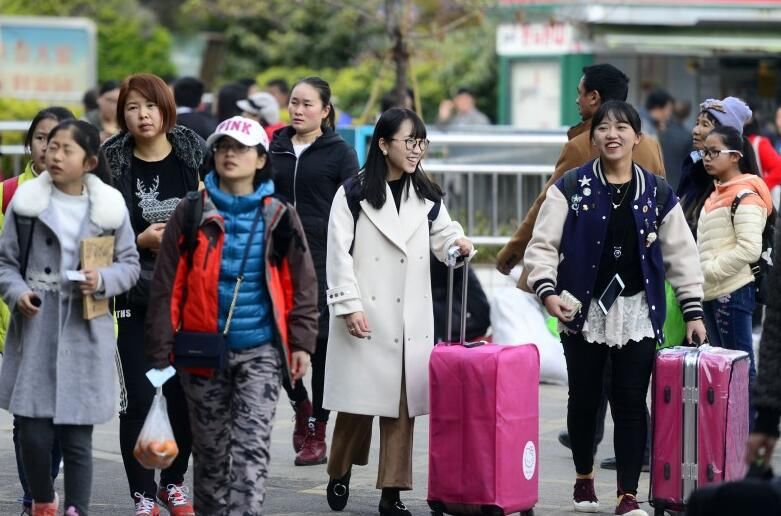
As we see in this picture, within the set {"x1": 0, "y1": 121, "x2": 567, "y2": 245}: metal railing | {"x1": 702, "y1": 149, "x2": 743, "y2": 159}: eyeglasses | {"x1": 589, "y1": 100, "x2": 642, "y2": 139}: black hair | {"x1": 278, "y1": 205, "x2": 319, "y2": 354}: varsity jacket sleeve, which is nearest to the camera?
{"x1": 278, "y1": 205, "x2": 319, "y2": 354}: varsity jacket sleeve

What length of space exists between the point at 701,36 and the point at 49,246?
17.7 meters

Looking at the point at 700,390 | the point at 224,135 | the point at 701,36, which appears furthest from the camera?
the point at 701,36

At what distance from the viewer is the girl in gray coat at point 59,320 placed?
19.7 ft

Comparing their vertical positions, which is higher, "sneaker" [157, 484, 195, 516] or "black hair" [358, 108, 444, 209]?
"black hair" [358, 108, 444, 209]

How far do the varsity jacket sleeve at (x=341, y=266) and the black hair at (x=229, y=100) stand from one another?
5414 millimetres

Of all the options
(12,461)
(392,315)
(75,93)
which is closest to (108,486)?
(12,461)

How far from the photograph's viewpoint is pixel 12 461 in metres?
8.35

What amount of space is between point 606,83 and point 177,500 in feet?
9.48

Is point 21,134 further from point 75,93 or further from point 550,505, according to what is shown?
point 550,505

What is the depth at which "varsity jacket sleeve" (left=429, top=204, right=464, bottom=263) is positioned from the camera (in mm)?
7113

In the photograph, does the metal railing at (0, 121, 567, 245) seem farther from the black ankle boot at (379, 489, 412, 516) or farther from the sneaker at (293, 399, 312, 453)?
the black ankle boot at (379, 489, 412, 516)

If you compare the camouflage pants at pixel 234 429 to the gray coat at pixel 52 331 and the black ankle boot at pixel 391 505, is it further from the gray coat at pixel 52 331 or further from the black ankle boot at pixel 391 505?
the black ankle boot at pixel 391 505

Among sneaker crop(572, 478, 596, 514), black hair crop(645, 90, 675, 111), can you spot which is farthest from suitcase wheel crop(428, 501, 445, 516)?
black hair crop(645, 90, 675, 111)

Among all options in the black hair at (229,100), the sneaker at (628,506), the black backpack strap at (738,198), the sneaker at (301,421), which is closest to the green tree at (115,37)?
the black hair at (229,100)
